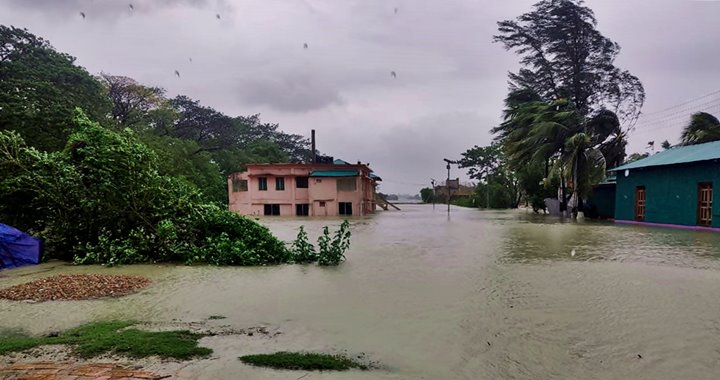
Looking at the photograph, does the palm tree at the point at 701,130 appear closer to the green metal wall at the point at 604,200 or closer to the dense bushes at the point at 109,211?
the green metal wall at the point at 604,200

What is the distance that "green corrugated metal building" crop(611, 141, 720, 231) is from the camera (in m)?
18.5

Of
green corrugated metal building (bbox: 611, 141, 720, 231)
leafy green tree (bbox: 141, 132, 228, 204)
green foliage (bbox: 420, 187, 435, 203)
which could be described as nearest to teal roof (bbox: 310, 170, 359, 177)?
leafy green tree (bbox: 141, 132, 228, 204)

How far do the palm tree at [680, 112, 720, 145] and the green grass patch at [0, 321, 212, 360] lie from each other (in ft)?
87.2

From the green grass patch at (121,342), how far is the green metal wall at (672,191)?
825 inches

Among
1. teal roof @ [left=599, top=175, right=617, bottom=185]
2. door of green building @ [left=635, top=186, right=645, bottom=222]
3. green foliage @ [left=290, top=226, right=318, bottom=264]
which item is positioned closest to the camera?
green foliage @ [left=290, top=226, right=318, bottom=264]

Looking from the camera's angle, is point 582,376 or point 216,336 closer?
point 582,376

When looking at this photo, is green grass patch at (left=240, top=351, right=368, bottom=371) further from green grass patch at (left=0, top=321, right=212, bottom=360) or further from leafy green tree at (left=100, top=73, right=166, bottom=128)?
leafy green tree at (left=100, top=73, right=166, bottom=128)

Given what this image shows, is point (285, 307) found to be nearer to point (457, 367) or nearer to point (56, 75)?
point (457, 367)

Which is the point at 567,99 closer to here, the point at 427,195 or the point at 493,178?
the point at 493,178

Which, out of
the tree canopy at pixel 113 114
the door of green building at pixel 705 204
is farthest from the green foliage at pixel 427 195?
the door of green building at pixel 705 204

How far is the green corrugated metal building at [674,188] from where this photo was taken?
60.8ft

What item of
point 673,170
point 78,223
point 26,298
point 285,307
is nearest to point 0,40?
point 78,223

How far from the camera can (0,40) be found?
23719 millimetres

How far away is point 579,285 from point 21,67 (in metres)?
25.5
